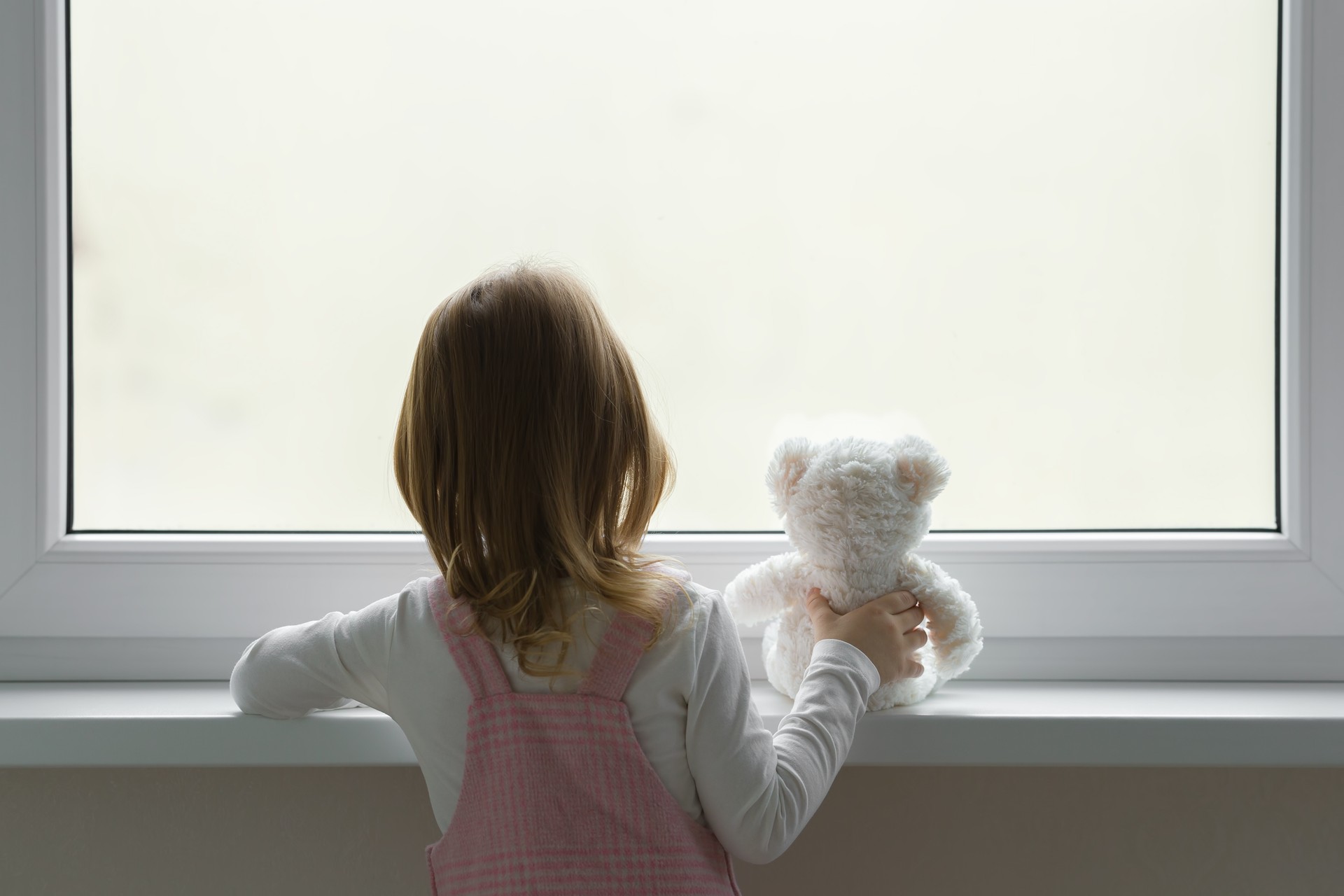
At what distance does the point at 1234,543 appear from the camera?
831mm

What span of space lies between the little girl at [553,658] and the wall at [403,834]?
191 millimetres

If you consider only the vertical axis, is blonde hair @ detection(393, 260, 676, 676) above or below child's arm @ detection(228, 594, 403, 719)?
above

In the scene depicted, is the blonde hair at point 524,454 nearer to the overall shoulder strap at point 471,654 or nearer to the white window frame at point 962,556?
the overall shoulder strap at point 471,654

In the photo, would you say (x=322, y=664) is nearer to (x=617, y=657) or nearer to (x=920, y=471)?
(x=617, y=657)

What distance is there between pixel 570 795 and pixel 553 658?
3.6 inches

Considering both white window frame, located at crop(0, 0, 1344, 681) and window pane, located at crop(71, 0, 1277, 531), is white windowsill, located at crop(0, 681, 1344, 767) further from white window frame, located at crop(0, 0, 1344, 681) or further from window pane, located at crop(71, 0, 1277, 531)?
window pane, located at crop(71, 0, 1277, 531)

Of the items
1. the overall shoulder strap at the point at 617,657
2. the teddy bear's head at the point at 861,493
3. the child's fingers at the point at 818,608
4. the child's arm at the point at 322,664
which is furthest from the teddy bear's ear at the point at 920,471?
the child's arm at the point at 322,664

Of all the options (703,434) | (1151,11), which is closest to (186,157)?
(703,434)

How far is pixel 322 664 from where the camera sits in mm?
661

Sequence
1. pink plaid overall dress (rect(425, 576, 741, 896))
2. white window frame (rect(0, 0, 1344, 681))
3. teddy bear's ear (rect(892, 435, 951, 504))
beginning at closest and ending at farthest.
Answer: pink plaid overall dress (rect(425, 576, 741, 896)) < teddy bear's ear (rect(892, 435, 951, 504)) < white window frame (rect(0, 0, 1344, 681))

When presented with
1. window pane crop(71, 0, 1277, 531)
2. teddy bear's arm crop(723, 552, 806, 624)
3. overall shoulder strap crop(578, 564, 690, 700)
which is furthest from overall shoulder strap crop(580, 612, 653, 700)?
window pane crop(71, 0, 1277, 531)

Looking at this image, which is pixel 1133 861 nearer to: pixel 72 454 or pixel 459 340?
pixel 459 340

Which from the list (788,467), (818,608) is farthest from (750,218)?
(818,608)

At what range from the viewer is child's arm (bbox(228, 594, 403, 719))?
65 cm
